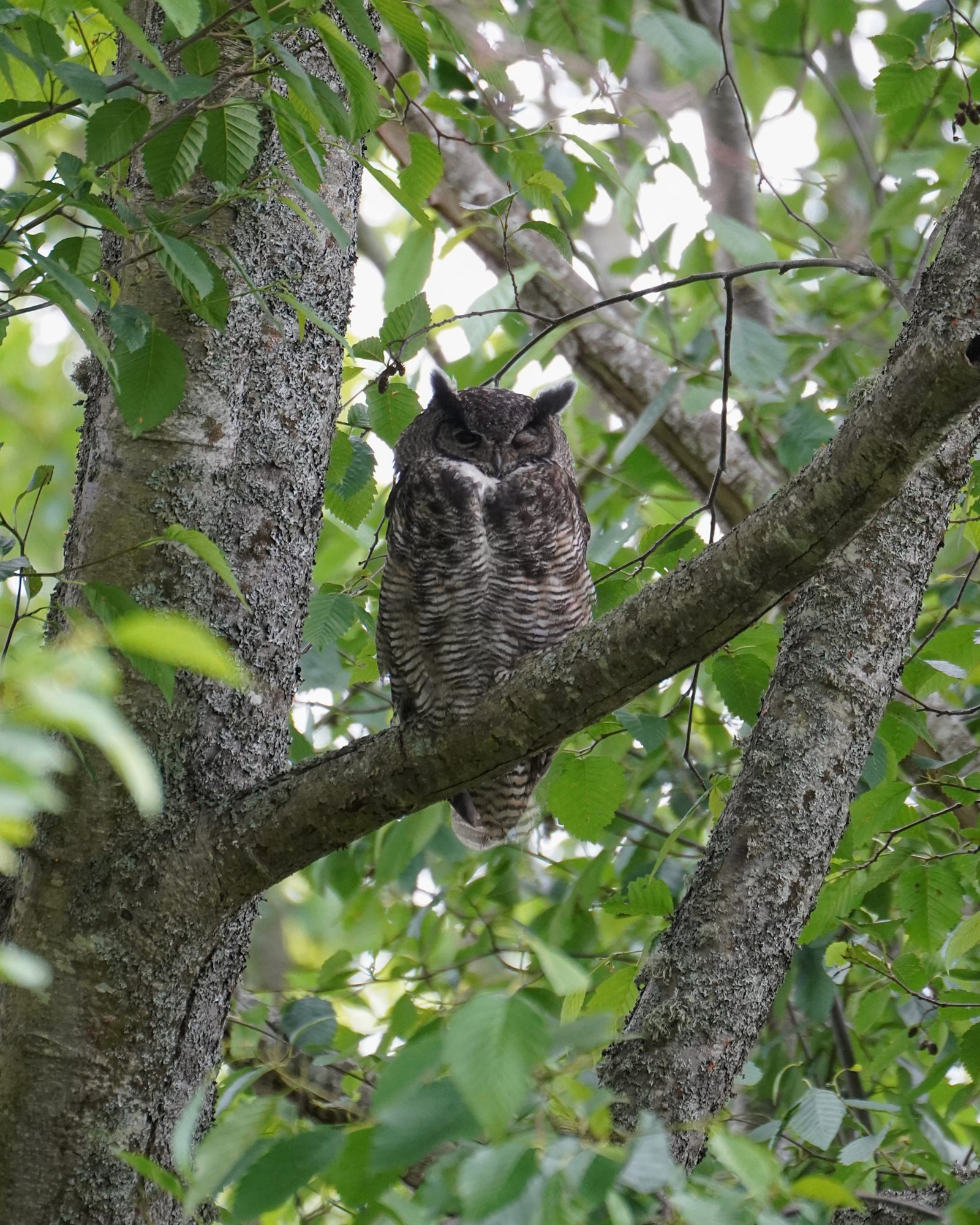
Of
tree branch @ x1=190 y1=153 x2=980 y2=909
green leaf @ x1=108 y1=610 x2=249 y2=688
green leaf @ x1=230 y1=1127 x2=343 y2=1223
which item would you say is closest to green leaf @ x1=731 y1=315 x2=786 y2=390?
tree branch @ x1=190 y1=153 x2=980 y2=909

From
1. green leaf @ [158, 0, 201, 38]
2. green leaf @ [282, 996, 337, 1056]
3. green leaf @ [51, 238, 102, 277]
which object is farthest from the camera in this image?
green leaf @ [282, 996, 337, 1056]

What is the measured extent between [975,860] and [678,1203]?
1873 mm

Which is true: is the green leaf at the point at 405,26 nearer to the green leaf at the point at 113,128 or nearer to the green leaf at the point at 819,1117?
the green leaf at the point at 113,128

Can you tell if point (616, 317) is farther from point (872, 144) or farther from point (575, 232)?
point (872, 144)

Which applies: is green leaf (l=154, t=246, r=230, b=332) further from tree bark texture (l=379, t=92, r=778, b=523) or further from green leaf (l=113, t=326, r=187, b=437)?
tree bark texture (l=379, t=92, r=778, b=523)

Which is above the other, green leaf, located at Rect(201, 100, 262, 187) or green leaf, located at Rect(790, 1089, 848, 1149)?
green leaf, located at Rect(201, 100, 262, 187)

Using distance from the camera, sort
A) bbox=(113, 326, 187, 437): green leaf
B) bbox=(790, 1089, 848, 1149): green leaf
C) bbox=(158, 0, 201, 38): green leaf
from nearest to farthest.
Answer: bbox=(158, 0, 201, 38): green leaf
bbox=(113, 326, 187, 437): green leaf
bbox=(790, 1089, 848, 1149): green leaf

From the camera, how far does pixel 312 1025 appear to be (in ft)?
8.42

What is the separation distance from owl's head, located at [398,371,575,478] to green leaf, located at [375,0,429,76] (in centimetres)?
136

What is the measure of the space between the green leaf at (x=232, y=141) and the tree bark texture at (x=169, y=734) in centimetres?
24

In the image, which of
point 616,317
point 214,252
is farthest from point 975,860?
point 616,317

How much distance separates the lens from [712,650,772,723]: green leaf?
2.53m

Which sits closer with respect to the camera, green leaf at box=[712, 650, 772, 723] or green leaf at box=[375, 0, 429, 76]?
green leaf at box=[375, 0, 429, 76]

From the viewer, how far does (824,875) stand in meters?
2.21
